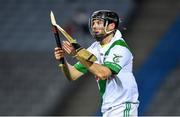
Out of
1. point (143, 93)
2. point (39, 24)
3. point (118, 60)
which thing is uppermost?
point (118, 60)

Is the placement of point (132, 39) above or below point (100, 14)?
below

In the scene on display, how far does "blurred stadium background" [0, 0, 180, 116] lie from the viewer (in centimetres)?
1125

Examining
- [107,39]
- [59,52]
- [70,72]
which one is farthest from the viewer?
[70,72]

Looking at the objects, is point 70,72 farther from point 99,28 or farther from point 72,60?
point 72,60

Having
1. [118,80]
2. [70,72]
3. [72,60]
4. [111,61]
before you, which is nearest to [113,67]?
[111,61]

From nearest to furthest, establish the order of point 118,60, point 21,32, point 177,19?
point 118,60
point 177,19
point 21,32

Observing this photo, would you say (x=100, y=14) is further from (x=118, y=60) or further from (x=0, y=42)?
(x=0, y=42)

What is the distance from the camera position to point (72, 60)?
11766mm

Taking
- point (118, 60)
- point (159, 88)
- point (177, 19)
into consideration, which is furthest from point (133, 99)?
point (177, 19)

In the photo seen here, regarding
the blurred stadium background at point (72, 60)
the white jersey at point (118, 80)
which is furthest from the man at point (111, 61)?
the blurred stadium background at point (72, 60)

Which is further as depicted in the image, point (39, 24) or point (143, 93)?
point (39, 24)

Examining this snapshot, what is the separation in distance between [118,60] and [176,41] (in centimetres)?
578

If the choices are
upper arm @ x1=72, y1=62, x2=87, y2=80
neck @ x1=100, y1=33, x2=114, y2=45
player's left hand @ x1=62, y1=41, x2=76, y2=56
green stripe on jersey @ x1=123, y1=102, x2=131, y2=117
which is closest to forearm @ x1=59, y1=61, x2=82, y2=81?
upper arm @ x1=72, y1=62, x2=87, y2=80

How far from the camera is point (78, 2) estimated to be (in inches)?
503
